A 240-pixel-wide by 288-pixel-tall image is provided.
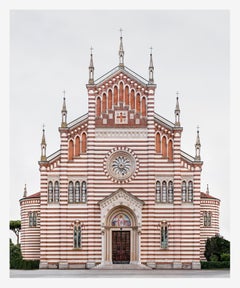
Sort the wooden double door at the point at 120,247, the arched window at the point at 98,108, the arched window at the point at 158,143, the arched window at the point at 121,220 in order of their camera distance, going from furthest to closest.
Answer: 1. the arched window at the point at 98,108
2. the arched window at the point at 158,143
3. the arched window at the point at 121,220
4. the wooden double door at the point at 120,247

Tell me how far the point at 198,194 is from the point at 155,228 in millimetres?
3185

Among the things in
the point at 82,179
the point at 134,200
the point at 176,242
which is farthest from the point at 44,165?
the point at 176,242

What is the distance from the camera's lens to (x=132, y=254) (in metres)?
43.4

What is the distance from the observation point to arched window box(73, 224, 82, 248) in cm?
4356

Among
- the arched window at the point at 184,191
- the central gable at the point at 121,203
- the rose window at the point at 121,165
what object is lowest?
the central gable at the point at 121,203

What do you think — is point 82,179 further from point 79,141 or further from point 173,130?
point 173,130

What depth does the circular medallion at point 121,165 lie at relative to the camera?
4375 cm

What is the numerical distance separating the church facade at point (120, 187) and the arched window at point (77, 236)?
3 centimetres

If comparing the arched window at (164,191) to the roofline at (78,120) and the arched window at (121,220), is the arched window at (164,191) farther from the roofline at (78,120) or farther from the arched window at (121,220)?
the roofline at (78,120)

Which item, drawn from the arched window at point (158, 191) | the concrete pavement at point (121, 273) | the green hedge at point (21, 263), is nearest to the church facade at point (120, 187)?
the arched window at point (158, 191)

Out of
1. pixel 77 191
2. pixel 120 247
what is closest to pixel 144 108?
pixel 77 191

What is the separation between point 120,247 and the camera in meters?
43.7

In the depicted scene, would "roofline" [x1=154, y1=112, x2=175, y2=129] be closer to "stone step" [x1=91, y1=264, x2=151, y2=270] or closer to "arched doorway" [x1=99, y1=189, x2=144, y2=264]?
"arched doorway" [x1=99, y1=189, x2=144, y2=264]

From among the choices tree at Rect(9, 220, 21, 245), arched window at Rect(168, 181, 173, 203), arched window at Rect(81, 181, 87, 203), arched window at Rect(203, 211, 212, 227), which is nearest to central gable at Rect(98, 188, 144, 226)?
arched window at Rect(81, 181, 87, 203)
